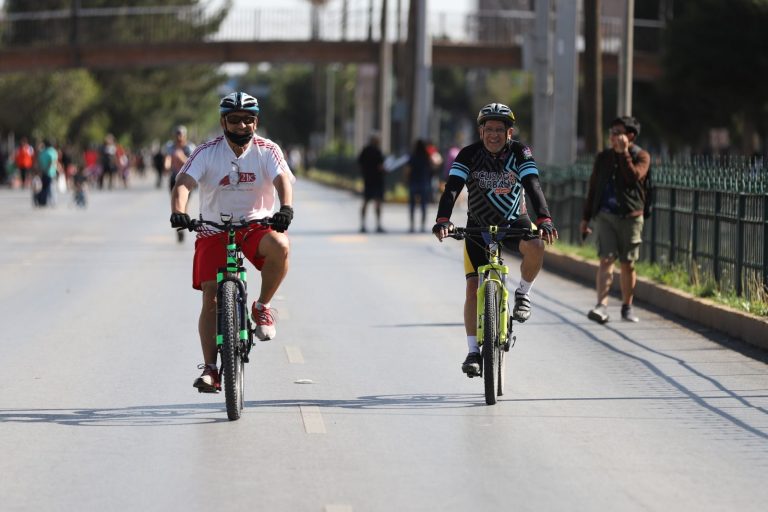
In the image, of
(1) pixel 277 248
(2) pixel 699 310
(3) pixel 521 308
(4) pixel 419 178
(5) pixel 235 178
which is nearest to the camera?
(5) pixel 235 178

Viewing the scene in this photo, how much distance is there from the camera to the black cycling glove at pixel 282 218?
30.7 ft

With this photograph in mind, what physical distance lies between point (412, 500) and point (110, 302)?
1037 cm

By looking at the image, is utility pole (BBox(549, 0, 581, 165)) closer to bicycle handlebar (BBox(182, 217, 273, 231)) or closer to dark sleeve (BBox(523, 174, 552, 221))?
dark sleeve (BBox(523, 174, 552, 221))

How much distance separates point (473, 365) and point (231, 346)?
1.74 meters

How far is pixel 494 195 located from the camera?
10.5 m

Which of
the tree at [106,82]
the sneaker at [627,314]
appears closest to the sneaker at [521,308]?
the sneaker at [627,314]

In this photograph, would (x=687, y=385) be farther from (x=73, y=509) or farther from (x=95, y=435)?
(x=73, y=509)

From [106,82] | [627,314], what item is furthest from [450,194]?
[106,82]

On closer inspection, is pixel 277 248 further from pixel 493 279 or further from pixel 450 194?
pixel 493 279

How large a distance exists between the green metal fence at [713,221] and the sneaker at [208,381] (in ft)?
21.9

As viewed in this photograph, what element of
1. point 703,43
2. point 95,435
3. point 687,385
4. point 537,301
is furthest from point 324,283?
point 703,43

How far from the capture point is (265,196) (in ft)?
32.3

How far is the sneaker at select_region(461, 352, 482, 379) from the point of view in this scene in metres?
10.3

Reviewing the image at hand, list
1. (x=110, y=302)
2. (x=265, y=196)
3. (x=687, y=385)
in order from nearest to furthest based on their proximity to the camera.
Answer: (x=265, y=196), (x=687, y=385), (x=110, y=302)
